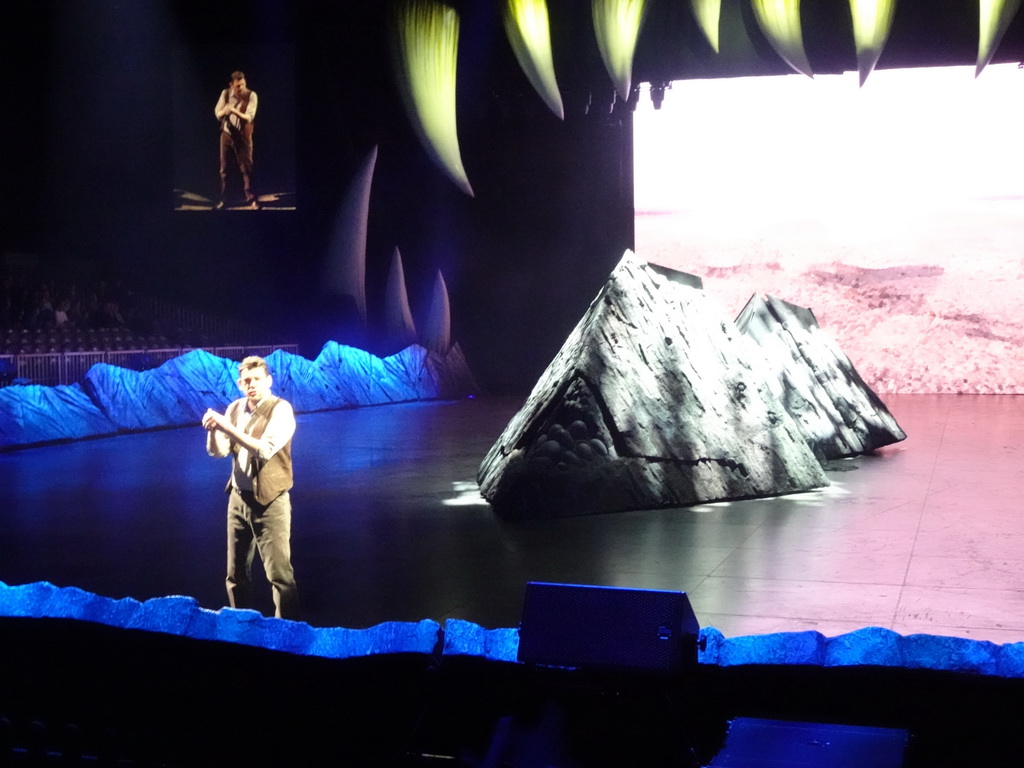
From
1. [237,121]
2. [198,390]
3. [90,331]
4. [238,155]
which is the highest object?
[237,121]

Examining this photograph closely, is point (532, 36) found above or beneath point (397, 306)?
above

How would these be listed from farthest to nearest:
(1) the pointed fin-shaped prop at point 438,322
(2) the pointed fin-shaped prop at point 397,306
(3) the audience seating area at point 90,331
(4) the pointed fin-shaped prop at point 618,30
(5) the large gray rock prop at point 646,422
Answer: (1) the pointed fin-shaped prop at point 438,322
(2) the pointed fin-shaped prop at point 397,306
(3) the audience seating area at point 90,331
(4) the pointed fin-shaped prop at point 618,30
(5) the large gray rock prop at point 646,422

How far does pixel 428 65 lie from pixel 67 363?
17.1 feet

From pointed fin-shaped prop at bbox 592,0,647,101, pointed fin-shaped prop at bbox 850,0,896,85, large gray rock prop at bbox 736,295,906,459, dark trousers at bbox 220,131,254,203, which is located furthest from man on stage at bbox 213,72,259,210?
large gray rock prop at bbox 736,295,906,459

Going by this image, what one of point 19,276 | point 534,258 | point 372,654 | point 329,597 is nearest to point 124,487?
point 329,597

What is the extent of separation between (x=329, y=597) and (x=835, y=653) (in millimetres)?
2151

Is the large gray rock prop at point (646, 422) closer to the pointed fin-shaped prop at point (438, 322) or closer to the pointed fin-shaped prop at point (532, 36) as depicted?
the pointed fin-shaped prop at point (532, 36)

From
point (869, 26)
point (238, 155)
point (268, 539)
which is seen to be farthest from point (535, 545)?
point (238, 155)

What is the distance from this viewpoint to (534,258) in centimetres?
1625

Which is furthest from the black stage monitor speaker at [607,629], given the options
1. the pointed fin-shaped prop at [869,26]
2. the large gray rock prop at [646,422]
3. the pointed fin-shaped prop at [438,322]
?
the pointed fin-shaped prop at [438,322]

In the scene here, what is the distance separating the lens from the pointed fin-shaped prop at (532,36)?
33.3ft

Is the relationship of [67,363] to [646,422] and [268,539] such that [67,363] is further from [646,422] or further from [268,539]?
[268,539]

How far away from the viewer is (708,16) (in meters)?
10.5

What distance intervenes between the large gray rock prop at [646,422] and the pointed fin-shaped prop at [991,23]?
4.91 metres
